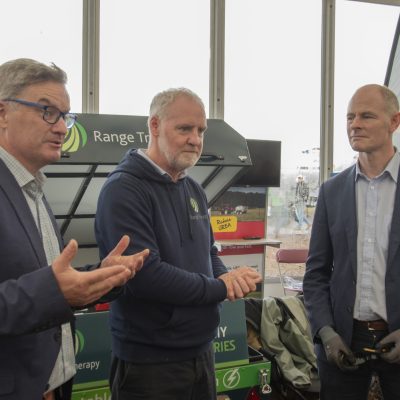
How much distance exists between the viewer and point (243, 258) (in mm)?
3775

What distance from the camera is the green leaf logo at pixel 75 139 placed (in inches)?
86.2

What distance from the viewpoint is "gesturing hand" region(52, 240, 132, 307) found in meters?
0.89

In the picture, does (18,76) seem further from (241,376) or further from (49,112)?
(241,376)

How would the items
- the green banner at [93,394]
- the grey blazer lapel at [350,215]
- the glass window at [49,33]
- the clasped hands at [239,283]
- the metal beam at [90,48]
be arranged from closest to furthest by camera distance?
the clasped hands at [239,283]
the grey blazer lapel at [350,215]
the green banner at [93,394]
the glass window at [49,33]
the metal beam at [90,48]

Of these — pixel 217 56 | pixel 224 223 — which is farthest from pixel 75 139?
pixel 217 56

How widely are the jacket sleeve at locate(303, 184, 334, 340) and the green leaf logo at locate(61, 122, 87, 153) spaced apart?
4.28 ft

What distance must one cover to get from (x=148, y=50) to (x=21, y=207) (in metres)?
2.96

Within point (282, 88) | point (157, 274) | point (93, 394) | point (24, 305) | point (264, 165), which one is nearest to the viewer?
point (24, 305)

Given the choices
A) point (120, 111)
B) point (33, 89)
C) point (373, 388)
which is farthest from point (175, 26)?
point (373, 388)

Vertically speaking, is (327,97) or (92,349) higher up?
(327,97)

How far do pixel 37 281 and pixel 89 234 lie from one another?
1.80m

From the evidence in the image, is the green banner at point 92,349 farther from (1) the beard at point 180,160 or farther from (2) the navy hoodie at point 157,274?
(1) the beard at point 180,160

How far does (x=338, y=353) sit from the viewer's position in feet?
5.08

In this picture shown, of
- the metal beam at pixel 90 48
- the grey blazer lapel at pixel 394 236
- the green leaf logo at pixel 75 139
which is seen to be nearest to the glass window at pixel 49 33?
the metal beam at pixel 90 48
